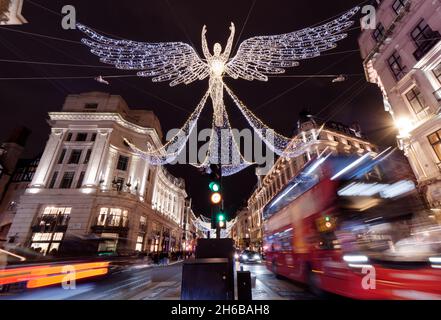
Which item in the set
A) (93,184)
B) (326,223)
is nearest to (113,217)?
(93,184)

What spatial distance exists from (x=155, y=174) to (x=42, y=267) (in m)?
33.5

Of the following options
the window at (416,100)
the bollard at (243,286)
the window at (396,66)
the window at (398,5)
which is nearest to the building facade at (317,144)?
the window at (396,66)

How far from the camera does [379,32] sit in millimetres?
21688

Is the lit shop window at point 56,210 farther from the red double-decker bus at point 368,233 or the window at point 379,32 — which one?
the window at point 379,32

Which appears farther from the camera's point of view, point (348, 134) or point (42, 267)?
point (348, 134)

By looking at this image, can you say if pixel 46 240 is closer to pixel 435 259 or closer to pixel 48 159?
pixel 48 159

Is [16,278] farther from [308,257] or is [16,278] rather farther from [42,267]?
[308,257]

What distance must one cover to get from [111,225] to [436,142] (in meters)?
35.1

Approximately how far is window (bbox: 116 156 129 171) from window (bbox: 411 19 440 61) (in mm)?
36858

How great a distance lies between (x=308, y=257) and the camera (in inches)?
316

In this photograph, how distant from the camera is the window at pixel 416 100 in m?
17.2

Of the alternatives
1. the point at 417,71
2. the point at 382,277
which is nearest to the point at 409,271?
the point at 382,277

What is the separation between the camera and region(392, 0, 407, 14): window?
18.9 meters

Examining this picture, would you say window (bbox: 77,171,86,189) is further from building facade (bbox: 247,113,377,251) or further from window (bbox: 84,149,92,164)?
building facade (bbox: 247,113,377,251)
